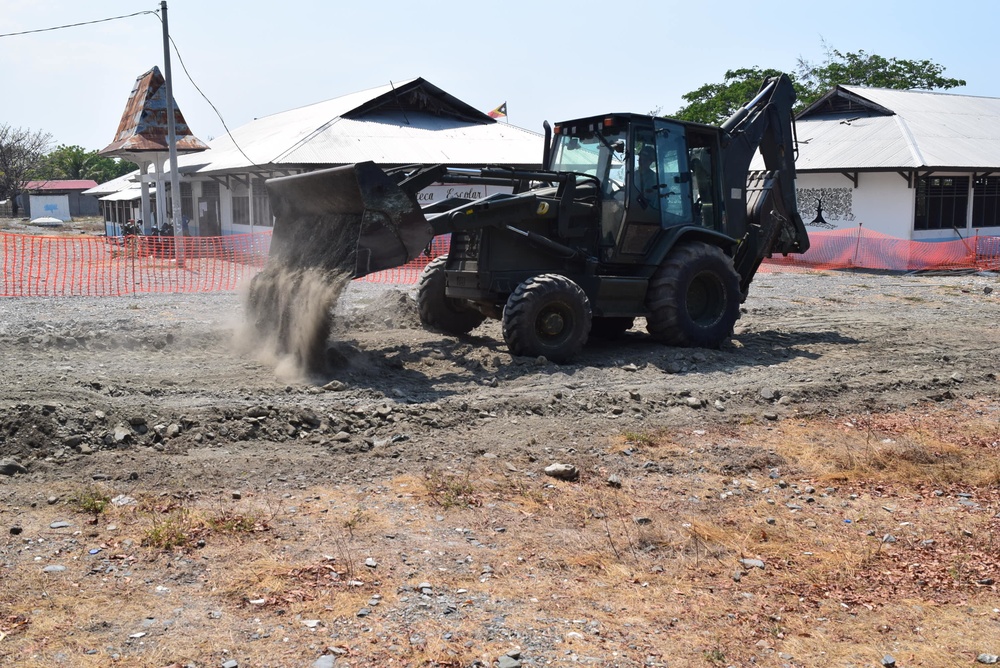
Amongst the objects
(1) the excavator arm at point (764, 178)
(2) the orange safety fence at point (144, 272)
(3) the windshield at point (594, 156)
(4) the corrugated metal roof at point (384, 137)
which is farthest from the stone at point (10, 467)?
(4) the corrugated metal roof at point (384, 137)

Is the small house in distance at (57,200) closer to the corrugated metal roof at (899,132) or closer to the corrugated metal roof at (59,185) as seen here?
the corrugated metal roof at (59,185)

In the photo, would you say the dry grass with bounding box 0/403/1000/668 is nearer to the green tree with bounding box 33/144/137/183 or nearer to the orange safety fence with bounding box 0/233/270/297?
Answer: the orange safety fence with bounding box 0/233/270/297

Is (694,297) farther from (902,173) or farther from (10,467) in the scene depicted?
(902,173)

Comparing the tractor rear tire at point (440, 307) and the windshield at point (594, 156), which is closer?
the windshield at point (594, 156)

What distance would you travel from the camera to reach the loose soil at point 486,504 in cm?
459

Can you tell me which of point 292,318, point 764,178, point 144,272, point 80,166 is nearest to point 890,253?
point 764,178

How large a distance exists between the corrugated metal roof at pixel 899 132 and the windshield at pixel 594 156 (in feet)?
47.6

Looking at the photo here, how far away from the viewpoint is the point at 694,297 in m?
11.8

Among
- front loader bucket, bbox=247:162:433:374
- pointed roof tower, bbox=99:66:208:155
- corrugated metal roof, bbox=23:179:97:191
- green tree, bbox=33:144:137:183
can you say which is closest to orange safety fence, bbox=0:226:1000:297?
pointed roof tower, bbox=99:66:208:155

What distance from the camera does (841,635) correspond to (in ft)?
15.3

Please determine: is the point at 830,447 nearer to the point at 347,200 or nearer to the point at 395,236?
the point at 395,236

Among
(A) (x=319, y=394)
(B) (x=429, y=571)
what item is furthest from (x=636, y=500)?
(A) (x=319, y=394)

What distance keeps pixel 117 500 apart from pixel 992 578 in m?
5.24

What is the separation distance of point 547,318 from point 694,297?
2362 millimetres
